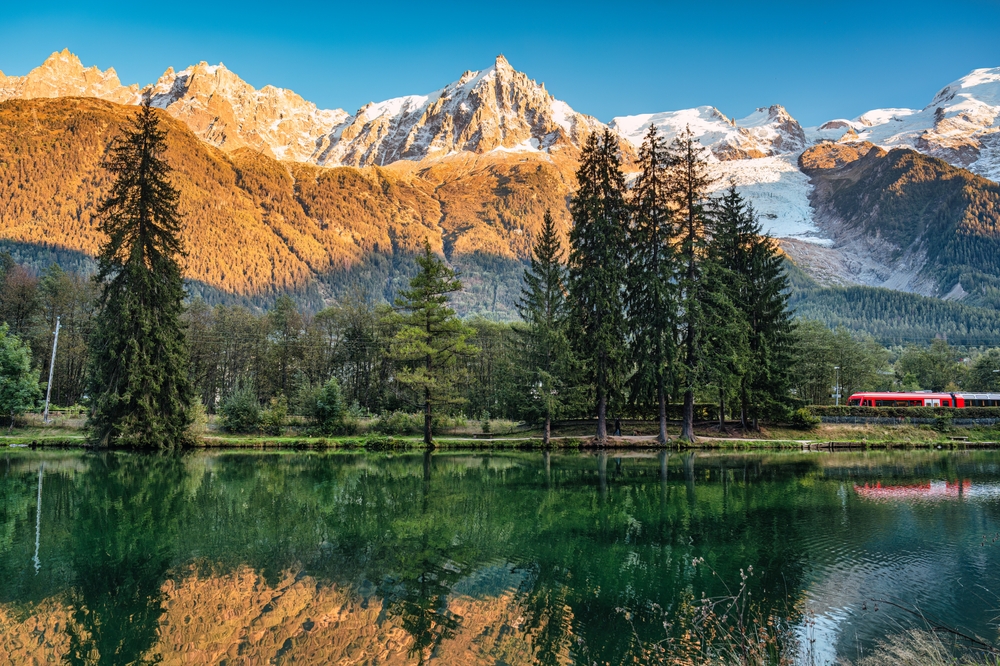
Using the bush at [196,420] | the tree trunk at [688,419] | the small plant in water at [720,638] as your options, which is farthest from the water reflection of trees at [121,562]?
the tree trunk at [688,419]

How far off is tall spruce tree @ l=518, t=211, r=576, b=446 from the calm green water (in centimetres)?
1341

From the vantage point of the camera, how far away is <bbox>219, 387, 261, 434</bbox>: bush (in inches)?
1674

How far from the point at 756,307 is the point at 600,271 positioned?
13159 millimetres

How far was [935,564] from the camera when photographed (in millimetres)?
12445

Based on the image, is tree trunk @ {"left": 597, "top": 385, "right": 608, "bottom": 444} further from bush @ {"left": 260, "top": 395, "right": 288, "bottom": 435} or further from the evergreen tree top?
the evergreen tree top

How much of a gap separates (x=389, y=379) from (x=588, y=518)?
49.8 metres

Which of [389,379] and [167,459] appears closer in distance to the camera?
[167,459]

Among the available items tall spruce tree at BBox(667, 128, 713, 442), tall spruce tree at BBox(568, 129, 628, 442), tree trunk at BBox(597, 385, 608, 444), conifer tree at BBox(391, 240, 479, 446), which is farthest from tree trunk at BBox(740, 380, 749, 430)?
conifer tree at BBox(391, 240, 479, 446)

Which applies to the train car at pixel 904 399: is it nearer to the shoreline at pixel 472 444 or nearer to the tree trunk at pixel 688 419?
the shoreline at pixel 472 444

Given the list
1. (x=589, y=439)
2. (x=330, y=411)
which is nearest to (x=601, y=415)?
(x=589, y=439)

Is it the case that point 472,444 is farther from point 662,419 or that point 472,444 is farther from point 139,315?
point 139,315

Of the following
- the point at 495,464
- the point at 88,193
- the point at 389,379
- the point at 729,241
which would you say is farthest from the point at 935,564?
the point at 88,193

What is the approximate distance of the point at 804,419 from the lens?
143ft

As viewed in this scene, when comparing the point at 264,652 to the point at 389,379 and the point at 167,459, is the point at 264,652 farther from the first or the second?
the point at 389,379
